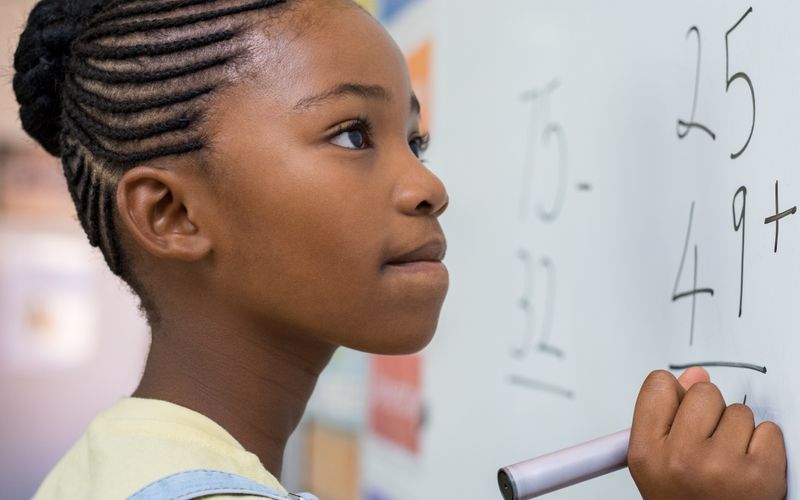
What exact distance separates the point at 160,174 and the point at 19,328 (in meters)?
2.02

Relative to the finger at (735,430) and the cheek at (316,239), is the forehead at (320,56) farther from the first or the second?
the finger at (735,430)

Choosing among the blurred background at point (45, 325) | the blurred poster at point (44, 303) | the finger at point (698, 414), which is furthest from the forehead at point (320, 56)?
the blurred poster at point (44, 303)

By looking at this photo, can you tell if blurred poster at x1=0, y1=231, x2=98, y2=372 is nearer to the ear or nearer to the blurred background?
the blurred background

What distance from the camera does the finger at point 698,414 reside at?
→ 400mm

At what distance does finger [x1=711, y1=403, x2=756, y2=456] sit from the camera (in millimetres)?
394

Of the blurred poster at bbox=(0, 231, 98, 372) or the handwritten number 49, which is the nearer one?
the handwritten number 49

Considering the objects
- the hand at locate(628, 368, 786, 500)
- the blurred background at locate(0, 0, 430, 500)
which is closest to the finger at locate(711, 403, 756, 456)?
the hand at locate(628, 368, 786, 500)

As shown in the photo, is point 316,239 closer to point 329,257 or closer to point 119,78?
point 329,257

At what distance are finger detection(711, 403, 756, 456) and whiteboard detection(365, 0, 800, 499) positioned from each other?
0.02m

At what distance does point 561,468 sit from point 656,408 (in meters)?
0.05

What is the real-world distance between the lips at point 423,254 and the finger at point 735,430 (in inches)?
7.4

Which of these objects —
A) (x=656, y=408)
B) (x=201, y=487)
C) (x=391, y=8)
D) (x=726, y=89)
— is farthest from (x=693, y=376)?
(x=391, y=8)

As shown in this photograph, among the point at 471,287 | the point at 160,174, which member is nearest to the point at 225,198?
the point at 160,174

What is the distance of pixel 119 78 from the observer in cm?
54
